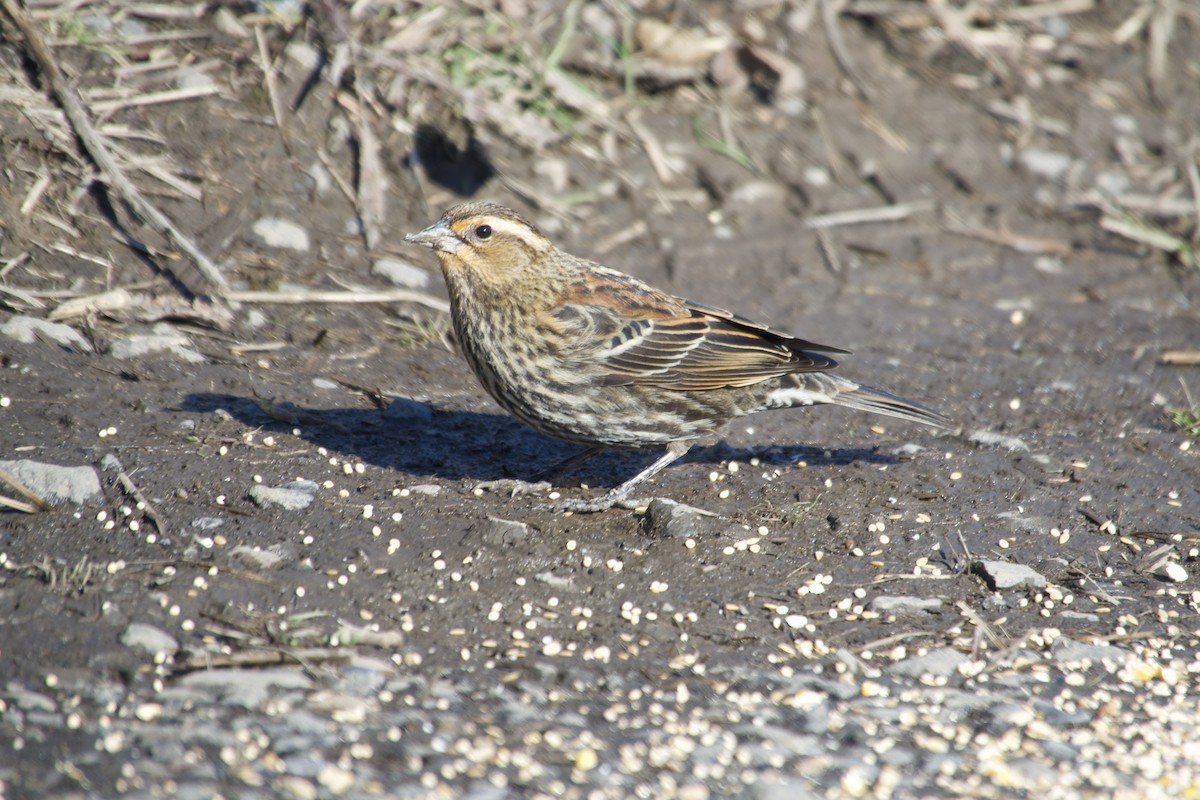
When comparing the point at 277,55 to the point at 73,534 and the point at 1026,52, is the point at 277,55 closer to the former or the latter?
the point at 73,534

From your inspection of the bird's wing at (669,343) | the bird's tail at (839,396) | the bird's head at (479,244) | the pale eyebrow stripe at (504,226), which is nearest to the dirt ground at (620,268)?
the bird's tail at (839,396)

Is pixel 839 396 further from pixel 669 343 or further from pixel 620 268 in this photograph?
pixel 620 268

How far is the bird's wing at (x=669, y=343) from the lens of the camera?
19.6 ft

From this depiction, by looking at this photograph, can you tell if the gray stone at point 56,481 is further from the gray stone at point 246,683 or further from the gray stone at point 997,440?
the gray stone at point 997,440

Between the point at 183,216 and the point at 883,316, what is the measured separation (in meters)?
4.59

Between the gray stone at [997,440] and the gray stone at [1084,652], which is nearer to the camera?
the gray stone at [1084,652]

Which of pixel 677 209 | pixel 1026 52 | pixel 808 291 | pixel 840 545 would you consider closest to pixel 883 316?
pixel 808 291

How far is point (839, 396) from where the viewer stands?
638cm

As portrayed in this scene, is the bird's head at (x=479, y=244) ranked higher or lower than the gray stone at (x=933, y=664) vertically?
higher

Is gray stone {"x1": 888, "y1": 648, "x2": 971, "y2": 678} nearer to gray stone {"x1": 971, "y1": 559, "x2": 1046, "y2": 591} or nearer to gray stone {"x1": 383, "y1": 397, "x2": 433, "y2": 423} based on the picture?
gray stone {"x1": 971, "y1": 559, "x2": 1046, "y2": 591}

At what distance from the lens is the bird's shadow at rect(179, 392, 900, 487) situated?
235 inches

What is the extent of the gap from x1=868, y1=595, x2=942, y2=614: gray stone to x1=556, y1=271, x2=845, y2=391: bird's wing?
56.3 inches

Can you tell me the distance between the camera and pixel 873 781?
4035 mm

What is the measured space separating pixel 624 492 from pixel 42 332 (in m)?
3.06
